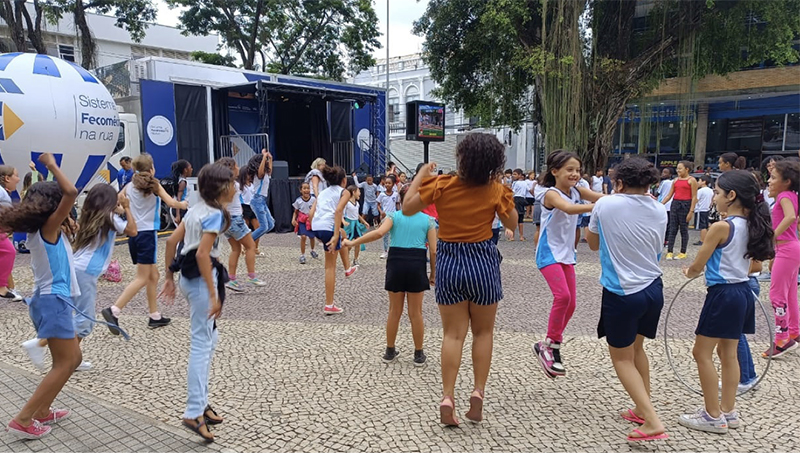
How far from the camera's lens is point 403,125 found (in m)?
35.4

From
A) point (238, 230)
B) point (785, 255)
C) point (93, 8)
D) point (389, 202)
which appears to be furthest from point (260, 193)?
point (93, 8)

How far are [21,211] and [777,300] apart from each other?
5805mm

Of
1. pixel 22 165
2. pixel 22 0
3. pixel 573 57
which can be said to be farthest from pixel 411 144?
pixel 22 165

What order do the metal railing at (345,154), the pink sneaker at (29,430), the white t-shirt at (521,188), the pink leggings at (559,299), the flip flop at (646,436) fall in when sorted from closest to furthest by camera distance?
the flip flop at (646,436), the pink sneaker at (29,430), the pink leggings at (559,299), the white t-shirt at (521,188), the metal railing at (345,154)

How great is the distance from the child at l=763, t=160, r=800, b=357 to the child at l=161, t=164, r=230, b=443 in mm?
4404

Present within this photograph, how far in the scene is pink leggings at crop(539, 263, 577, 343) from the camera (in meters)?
4.12

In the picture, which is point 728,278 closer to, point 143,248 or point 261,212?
point 143,248

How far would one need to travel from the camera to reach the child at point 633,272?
3072mm

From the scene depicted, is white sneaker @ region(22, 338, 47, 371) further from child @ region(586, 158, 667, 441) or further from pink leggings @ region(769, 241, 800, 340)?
pink leggings @ region(769, 241, 800, 340)

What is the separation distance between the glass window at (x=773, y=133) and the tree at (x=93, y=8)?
28272 mm

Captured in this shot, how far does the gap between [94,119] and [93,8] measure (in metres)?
12.4

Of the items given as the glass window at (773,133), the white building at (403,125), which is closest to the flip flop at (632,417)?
the glass window at (773,133)

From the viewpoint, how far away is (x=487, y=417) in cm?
347

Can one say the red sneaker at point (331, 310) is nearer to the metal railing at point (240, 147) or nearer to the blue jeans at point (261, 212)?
the blue jeans at point (261, 212)
